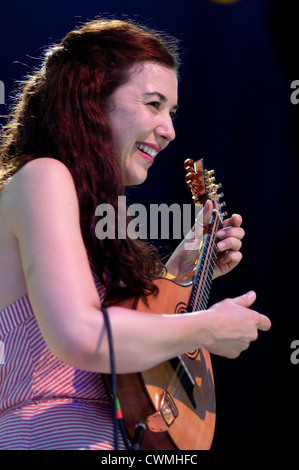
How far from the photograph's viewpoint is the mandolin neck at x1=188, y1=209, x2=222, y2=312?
1624 millimetres

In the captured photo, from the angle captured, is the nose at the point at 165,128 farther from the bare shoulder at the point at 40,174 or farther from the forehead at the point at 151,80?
the bare shoulder at the point at 40,174

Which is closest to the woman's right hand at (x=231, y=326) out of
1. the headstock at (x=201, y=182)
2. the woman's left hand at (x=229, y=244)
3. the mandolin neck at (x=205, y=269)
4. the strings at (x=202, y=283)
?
the strings at (x=202, y=283)

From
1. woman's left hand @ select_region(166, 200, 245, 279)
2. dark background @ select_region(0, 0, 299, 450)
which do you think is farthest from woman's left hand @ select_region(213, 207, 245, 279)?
dark background @ select_region(0, 0, 299, 450)

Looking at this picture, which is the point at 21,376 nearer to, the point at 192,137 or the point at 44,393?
the point at 44,393

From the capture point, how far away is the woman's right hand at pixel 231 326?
125 centimetres

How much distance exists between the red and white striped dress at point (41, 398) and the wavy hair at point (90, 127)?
0.73ft

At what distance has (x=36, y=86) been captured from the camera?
1.66 metres

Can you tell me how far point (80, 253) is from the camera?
3.71 feet

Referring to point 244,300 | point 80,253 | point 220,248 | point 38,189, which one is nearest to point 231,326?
point 244,300

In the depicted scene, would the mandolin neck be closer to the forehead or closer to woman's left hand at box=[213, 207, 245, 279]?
woman's left hand at box=[213, 207, 245, 279]

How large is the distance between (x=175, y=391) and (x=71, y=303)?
451 millimetres

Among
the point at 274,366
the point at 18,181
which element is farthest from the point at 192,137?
the point at 18,181

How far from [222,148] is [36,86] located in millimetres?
1209

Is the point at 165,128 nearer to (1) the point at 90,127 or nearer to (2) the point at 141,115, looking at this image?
(2) the point at 141,115
